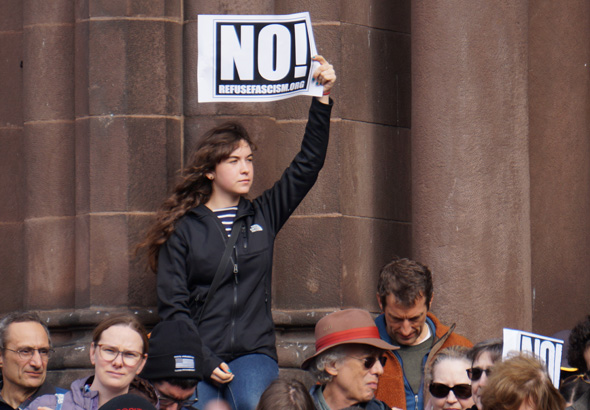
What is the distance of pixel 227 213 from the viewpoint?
680 cm

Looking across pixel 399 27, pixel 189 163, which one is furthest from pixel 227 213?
pixel 399 27

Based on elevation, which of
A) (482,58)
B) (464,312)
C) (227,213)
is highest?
(482,58)

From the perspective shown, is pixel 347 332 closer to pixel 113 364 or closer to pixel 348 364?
pixel 348 364

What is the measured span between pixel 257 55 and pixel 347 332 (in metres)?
1.62

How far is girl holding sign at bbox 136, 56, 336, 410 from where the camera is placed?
6.42 metres

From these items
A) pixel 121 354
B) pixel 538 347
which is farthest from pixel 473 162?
pixel 121 354

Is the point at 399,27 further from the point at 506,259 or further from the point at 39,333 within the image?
the point at 39,333

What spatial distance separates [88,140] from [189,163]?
898mm

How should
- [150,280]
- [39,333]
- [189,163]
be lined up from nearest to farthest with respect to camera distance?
[39,333]
[189,163]
[150,280]

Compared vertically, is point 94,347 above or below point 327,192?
below

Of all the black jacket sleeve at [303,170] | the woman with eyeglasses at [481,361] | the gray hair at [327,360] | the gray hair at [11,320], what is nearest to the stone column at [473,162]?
the black jacket sleeve at [303,170]

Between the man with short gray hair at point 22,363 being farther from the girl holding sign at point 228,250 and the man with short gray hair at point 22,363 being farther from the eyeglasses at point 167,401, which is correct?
the eyeglasses at point 167,401

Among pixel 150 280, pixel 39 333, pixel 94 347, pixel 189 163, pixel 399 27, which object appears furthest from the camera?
pixel 399 27

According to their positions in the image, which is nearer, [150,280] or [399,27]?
[150,280]
